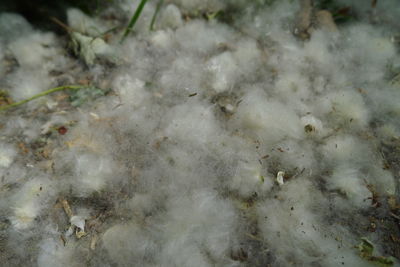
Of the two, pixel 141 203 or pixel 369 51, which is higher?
pixel 369 51

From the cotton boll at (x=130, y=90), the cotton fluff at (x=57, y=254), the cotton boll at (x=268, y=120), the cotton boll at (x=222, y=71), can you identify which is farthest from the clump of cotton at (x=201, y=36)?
the cotton fluff at (x=57, y=254)

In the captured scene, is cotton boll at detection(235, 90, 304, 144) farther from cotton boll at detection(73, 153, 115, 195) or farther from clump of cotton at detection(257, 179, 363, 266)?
cotton boll at detection(73, 153, 115, 195)

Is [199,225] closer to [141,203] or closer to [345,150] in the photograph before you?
[141,203]

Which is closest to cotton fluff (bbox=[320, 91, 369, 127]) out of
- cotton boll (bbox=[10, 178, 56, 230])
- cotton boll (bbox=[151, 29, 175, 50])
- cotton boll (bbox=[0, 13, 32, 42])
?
cotton boll (bbox=[151, 29, 175, 50])

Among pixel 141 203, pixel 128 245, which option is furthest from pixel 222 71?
pixel 128 245

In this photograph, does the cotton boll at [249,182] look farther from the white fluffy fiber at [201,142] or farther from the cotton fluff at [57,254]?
the cotton fluff at [57,254]

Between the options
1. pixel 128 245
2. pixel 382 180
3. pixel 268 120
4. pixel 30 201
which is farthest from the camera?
pixel 268 120
